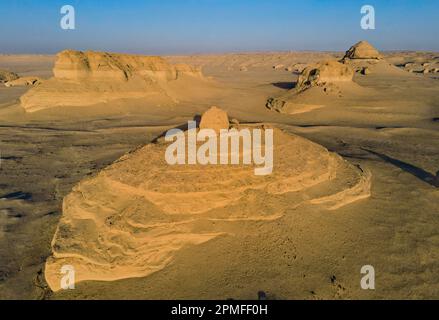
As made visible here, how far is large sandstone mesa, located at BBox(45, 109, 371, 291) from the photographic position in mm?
3889

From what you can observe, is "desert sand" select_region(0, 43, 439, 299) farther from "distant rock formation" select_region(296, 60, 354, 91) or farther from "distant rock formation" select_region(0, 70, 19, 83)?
"distant rock formation" select_region(0, 70, 19, 83)

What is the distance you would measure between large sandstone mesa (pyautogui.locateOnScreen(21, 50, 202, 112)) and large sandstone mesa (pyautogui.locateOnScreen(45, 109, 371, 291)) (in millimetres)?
9901

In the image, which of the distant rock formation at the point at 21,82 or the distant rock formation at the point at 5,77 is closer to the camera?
the distant rock formation at the point at 21,82

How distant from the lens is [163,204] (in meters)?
4.49

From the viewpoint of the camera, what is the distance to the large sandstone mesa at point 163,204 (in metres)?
3.89

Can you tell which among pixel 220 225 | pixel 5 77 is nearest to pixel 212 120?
pixel 220 225

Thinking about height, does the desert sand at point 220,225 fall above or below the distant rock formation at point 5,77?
below

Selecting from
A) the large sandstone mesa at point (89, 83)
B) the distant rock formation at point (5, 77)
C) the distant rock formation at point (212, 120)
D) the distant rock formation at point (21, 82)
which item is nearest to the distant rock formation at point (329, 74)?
the large sandstone mesa at point (89, 83)

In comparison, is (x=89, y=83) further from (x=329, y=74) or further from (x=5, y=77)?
(x=5, y=77)

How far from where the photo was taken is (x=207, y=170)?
15.7ft

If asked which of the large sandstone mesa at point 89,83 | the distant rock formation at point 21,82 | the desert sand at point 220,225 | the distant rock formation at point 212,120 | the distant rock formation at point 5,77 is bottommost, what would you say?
the desert sand at point 220,225

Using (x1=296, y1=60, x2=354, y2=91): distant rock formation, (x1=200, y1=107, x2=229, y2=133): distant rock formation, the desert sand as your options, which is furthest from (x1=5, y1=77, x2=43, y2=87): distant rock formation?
(x1=200, y1=107, x2=229, y2=133): distant rock formation

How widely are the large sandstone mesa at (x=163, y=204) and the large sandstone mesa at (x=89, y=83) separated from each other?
990 cm

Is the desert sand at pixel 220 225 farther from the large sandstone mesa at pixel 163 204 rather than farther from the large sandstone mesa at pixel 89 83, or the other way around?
the large sandstone mesa at pixel 89 83
